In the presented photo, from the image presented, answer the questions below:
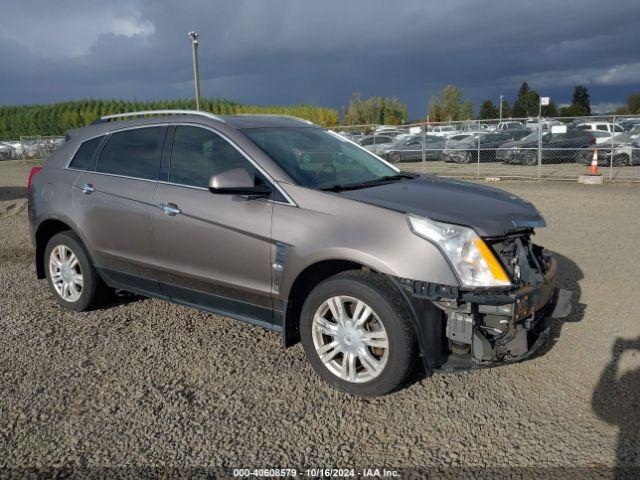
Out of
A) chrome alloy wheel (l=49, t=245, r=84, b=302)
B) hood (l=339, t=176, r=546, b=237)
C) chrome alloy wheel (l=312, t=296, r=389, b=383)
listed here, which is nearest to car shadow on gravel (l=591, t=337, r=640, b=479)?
hood (l=339, t=176, r=546, b=237)

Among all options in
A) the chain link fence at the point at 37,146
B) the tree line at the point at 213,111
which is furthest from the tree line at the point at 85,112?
the chain link fence at the point at 37,146

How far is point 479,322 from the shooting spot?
331 centimetres

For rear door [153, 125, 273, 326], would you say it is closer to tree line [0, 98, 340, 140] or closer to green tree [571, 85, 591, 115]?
tree line [0, 98, 340, 140]

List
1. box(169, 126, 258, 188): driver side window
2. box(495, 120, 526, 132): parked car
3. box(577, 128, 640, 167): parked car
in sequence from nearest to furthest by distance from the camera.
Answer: box(169, 126, 258, 188): driver side window < box(577, 128, 640, 167): parked car < box(495, 120, 526, 132): parked car

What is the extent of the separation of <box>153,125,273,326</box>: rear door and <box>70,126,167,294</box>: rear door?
16 centimetres

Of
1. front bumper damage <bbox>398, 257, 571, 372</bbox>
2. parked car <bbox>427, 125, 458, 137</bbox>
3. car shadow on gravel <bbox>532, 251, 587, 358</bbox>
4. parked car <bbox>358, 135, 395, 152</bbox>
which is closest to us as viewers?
front bumper damage <bbox>398, 257, 571, 372</bbox>

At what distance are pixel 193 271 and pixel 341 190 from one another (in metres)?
1.29

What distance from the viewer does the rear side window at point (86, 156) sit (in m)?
5.09

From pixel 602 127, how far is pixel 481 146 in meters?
5.92

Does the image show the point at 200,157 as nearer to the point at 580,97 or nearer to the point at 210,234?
the point at 210,234

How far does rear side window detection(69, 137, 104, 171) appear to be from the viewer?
5086 mm

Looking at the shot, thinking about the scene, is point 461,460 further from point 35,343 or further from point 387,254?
point 35,343

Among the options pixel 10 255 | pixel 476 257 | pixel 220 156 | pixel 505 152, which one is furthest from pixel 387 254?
pixel 505 152

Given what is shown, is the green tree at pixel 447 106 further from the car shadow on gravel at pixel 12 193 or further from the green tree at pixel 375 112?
the car shadow on gravel at pixel 12 193
